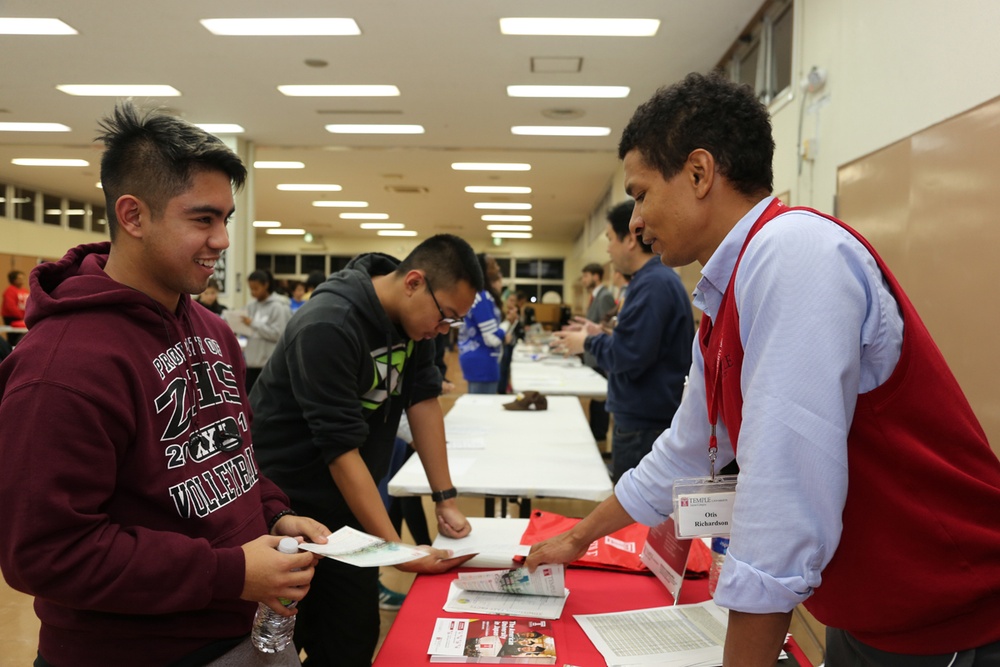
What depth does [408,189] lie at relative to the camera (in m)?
12.9

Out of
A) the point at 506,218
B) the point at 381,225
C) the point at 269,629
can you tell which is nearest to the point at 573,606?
the point at 269,629

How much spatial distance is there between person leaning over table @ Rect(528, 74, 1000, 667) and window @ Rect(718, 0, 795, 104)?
13.6ft

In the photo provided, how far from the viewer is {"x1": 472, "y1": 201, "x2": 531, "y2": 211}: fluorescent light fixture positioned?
14.5m

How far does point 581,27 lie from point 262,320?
142 inches

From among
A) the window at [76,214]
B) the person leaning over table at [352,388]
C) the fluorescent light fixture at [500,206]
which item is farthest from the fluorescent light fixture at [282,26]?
the window at [76,214]

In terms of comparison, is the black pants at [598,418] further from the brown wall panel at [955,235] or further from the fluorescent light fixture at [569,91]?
the brown wall panel at [955,235]

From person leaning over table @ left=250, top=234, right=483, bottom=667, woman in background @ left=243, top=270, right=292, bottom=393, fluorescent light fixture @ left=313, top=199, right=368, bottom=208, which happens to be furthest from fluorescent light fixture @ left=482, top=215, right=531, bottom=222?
person leaning over table @ left=250, top=234, right=483, bottom=667

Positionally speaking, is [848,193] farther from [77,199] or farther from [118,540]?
[77,199]

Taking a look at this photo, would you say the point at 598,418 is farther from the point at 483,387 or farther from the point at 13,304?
the point at 13,304

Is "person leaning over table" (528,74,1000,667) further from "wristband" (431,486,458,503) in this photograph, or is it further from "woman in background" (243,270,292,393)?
"woman in background" (243,270,292,393)

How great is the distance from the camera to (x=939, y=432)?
827 millimetres

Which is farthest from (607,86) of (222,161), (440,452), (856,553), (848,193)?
(856,553)

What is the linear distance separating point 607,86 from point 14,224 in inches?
455

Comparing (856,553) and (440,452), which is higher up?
(856,553)
